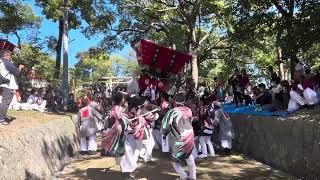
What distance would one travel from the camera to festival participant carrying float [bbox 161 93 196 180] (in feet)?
30.2

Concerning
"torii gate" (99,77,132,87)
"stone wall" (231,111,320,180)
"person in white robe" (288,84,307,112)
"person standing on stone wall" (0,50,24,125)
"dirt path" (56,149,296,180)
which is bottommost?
"dirt path" (56,149,296,180)

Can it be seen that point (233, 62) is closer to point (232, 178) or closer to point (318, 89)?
point (318, 89)

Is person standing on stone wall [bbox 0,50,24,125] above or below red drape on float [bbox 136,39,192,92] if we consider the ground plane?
below

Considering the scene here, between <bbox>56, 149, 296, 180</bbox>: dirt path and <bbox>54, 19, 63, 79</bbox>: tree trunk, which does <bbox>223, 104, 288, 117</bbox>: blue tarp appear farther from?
<bbox>54, 19, 63, 79</bbox>: tree trunk

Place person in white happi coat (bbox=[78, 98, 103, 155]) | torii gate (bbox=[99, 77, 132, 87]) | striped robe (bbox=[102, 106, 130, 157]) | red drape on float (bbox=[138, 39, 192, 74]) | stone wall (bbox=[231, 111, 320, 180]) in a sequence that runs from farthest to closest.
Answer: torii gate (bbox=[99, 77, 132, 87])
red drape on float (bbox=[138, 39, 192, 74])
person in white happi coat (bbox=[78, 98, 103, 155])
striped robe (bbox=[102, 106, 130, 157])
stone wall (bbox=[231, 111, 320, 180])

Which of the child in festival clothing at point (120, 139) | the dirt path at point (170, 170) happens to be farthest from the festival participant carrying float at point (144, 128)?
the child in festival clothing at point (120, 139)

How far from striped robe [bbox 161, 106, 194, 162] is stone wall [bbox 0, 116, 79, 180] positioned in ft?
8.80

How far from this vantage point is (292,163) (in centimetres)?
1031

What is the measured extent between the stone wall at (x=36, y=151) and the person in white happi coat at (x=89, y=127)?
0.42 metres

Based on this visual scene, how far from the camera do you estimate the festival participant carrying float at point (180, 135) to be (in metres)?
9.20

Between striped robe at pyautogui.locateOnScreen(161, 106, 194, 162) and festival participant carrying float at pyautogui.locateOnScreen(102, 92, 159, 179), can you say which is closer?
striped robe at pyautogui.locateOnScreen(161, 106, 194, 162)

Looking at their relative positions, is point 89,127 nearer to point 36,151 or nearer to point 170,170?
point 170,170

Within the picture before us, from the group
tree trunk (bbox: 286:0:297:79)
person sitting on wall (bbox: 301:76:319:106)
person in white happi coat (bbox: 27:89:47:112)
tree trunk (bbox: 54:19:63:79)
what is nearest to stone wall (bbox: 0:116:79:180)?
person in white happi coat (bbox: 27:89:47:112)

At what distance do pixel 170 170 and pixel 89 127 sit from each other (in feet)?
13.4
